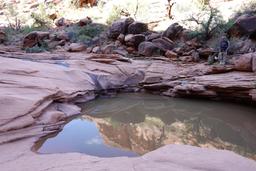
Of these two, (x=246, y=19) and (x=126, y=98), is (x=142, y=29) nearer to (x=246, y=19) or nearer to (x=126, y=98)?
(x=246, y=19)

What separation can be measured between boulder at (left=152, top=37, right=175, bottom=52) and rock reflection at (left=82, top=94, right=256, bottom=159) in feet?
13.5

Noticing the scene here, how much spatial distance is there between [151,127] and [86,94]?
2254mm

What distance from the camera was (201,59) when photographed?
10.7 meters

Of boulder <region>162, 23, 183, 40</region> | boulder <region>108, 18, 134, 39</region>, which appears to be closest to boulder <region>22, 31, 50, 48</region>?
boulder <region>108, 18, 134, 39</region>

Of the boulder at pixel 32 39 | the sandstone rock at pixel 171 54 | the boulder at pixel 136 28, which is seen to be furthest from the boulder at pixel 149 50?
the boulder at pixel 32 39

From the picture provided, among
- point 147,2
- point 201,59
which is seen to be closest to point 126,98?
point 201,59

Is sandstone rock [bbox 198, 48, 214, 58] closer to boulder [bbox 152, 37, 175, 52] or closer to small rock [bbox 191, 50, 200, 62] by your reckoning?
small rock [bbox 191, 50, 200, 62]

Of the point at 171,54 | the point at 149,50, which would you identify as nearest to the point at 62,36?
the point at 149,50

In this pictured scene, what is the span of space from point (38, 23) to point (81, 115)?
1322 cm

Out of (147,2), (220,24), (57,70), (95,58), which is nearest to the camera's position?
(57,70)

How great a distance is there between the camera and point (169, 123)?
6.39 metres

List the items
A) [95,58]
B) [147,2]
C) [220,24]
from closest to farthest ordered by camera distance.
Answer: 1. [95,58]
2. [220,24]
3. [147,2]

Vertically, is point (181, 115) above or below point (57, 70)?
below

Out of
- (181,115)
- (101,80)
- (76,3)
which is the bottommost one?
(181,115)
